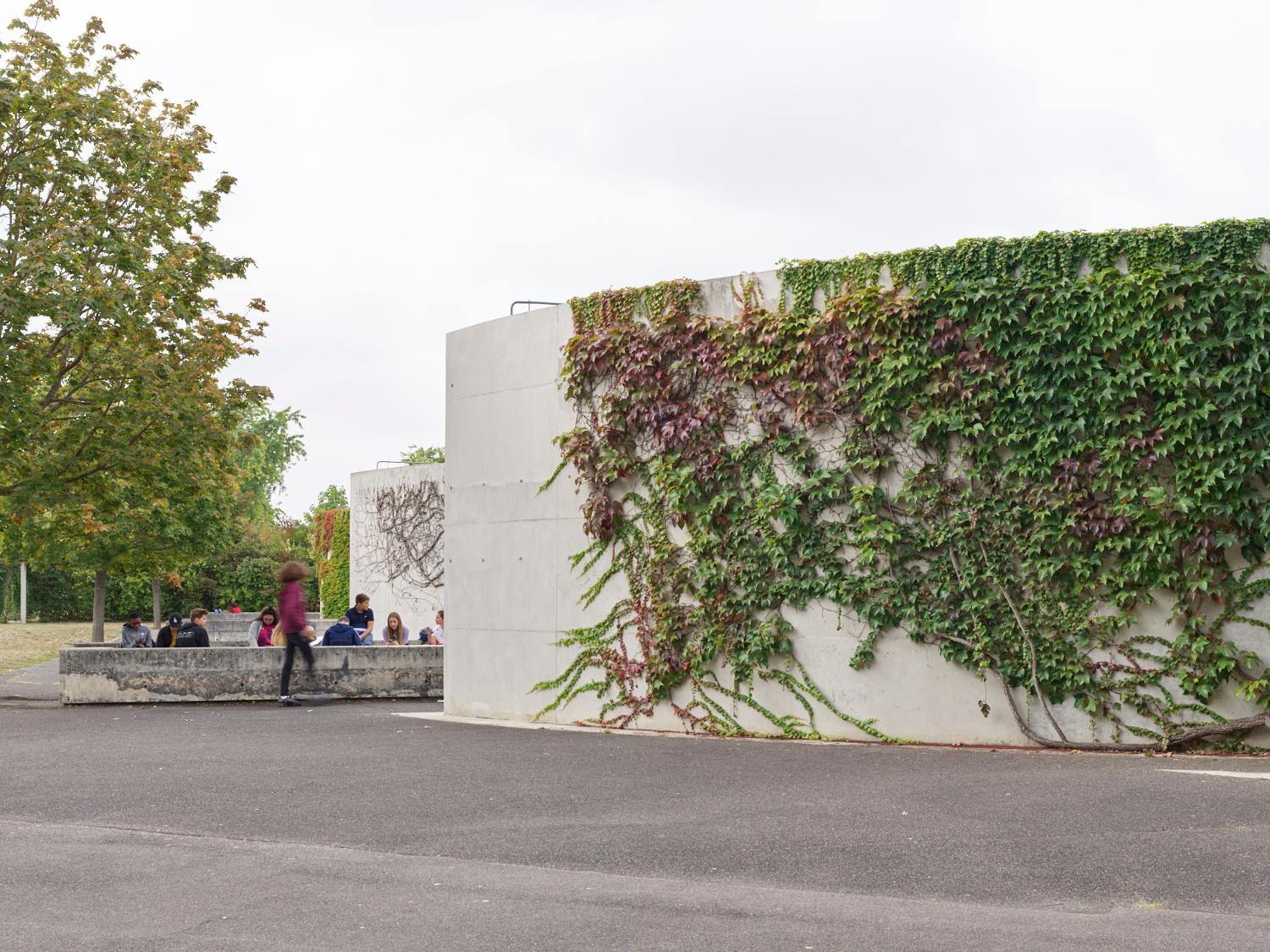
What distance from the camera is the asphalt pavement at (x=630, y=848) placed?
19.1 feet

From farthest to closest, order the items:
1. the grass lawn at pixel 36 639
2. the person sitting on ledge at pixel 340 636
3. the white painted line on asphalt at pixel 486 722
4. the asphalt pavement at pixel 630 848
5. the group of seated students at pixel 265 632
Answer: the grass lawn at pixel 36 639
the person sitting on ledge at pixel 340 636
the group of seated students at pixel 265 632
the white painted line on asphalt at pixel 486 722
the asphalt pavement at pixel 630 848

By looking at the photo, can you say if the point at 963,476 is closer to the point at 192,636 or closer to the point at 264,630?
the point at 192,636

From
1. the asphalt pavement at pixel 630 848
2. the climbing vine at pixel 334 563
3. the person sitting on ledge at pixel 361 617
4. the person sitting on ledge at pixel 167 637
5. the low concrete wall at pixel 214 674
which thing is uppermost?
the climbing vine at pixel 334 563

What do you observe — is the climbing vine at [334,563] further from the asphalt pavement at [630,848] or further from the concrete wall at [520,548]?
the asphalt pavement at [630,848]

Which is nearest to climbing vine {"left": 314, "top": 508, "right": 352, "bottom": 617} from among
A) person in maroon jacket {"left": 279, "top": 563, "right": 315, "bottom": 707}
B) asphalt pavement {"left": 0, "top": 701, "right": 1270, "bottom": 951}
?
person in maroon jacket {"left": 279, "top": 563, "right": 315, "bottom": 707}

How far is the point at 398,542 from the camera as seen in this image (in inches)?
1278

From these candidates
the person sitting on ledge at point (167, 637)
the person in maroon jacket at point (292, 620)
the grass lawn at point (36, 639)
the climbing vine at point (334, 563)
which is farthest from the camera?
the climbing vine at point (334, 563)

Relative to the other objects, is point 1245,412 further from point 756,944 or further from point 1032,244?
point 756,944

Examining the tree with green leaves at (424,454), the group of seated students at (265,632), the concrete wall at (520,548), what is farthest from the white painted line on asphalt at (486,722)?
the tree with green leaves at (424,454)

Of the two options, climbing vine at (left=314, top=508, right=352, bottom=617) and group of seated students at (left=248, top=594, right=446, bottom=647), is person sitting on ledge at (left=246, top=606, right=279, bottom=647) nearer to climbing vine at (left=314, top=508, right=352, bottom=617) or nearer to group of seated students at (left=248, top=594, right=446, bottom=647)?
group of seated students at (left=248, top=594, right=446, bottom=647)

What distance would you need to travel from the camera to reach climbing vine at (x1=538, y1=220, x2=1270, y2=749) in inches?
431

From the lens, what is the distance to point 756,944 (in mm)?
5547

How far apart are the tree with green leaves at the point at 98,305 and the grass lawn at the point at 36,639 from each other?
39.3 ft

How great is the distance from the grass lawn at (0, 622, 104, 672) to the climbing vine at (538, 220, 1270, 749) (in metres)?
21.9
